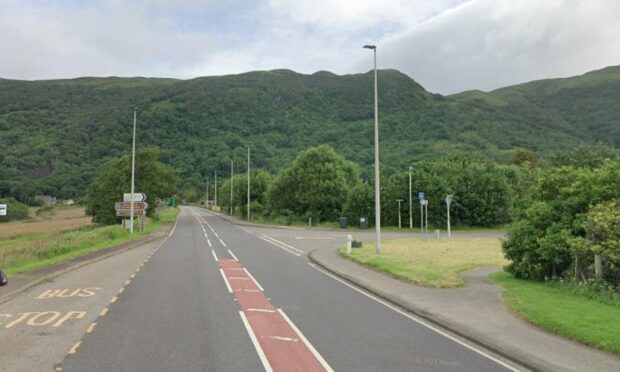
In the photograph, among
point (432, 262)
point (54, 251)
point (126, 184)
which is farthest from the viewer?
point (126, 184)

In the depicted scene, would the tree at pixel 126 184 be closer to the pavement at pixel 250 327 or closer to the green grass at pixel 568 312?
the pavement at pixel 250 327

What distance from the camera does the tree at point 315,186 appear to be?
65.6 meters

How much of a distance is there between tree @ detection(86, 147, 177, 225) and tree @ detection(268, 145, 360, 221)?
14521 millimetres

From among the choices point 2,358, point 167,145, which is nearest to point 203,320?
point 2,358

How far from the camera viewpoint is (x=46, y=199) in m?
117

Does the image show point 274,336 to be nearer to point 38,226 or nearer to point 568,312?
point 568,312

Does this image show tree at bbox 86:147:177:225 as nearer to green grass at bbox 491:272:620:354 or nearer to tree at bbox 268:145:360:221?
tree at bbox 268:145:360:221

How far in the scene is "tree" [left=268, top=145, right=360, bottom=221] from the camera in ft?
215

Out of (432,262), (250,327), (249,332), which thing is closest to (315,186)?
(432,262)

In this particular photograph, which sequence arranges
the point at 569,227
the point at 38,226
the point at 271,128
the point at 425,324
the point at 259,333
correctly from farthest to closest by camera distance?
the point at 271,128 → the point at 38,226 → the point at 569,227 → the point at 425,324 → the point at 259,333

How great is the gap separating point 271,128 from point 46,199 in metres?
69.4

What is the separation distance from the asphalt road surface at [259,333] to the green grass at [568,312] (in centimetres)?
189

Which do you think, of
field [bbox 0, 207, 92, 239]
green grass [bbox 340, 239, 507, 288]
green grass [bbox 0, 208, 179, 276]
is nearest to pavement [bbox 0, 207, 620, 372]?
green grass [bbox 340, 239, 507, 288]

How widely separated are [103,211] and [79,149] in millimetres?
75978
